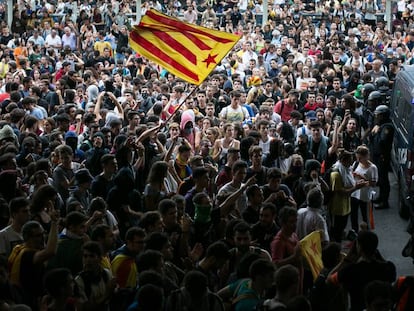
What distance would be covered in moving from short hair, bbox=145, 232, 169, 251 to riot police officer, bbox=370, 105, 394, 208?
844 centimetres

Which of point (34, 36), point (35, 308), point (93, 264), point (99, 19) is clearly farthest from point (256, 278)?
point (99, 19)

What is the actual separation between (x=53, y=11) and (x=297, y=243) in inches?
1040

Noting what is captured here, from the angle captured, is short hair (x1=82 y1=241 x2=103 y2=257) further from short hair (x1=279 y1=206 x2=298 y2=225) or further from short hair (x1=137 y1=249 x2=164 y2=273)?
short hair (x1=279 y1=206 x2=298 y2=225)

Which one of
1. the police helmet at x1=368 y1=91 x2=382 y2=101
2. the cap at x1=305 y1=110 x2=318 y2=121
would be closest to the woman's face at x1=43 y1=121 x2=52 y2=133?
Result: the cap at x1=305 y1=110 x2=318 y2=121

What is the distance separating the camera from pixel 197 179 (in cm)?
1268

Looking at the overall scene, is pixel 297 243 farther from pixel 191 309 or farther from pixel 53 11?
pixel 53 11

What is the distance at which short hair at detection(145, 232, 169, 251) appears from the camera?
32.4 ft

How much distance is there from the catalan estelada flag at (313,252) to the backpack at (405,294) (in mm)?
1672

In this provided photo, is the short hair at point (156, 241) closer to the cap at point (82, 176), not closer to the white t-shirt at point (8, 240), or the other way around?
the white t-shirt at point (8, 240)

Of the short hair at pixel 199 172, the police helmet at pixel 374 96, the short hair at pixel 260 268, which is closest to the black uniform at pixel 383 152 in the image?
the police helmet at pixel 374 96

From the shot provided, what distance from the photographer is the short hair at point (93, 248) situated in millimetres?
9531

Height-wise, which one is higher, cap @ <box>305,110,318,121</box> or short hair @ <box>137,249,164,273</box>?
short hair @ <box>137,249,164,273</box>

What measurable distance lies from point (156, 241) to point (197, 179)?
2844mm

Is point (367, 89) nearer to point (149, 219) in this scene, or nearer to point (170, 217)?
point (170, 217)
